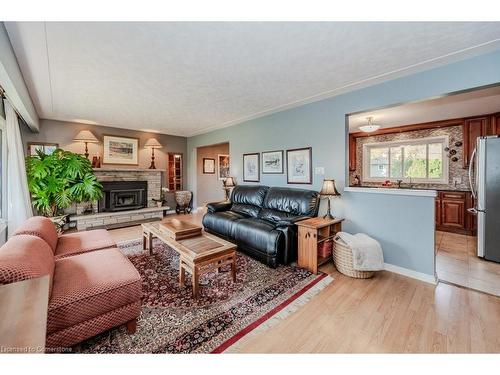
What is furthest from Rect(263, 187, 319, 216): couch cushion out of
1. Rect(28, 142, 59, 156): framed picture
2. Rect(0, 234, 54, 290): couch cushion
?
Rect(28, 142, 59, 156): framed picture

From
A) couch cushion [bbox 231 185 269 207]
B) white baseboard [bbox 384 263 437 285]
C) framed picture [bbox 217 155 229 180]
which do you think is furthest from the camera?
framed picture [bbox 217 155 229 180]

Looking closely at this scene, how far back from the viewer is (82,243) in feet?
7.71

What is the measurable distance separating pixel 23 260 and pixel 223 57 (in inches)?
89.5

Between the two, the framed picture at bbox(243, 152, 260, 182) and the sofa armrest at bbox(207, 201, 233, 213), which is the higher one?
the framed picture at bbox(243, 152, 260, 182)

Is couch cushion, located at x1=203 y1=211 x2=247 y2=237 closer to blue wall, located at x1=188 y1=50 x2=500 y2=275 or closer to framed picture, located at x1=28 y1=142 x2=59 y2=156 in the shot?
blue wall, located at x1=188 y1=50 x2=500 y2=275

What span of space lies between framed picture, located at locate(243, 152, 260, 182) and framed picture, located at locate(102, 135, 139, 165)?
3.15 meters

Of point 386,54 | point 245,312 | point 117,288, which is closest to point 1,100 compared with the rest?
point 117,288

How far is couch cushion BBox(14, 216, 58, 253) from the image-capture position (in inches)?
76.8

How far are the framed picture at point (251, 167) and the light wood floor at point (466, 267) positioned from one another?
10.7 feet

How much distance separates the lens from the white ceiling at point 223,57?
1755 millimetres

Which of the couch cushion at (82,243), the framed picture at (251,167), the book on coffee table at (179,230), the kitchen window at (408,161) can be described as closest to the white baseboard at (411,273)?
the book on coffee table at (179,230)

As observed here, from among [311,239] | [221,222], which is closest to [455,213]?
[311,239]

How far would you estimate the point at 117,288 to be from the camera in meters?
1.51

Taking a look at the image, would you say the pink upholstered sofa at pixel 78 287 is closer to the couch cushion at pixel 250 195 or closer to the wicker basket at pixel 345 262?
the wicker basket at pixel 345 262
